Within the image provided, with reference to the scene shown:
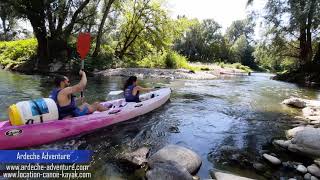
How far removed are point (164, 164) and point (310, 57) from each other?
22034 mm

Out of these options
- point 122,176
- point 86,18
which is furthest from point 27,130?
point 86,18

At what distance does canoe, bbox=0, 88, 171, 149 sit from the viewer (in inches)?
213

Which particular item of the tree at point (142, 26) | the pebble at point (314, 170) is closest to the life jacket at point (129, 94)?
the pebble at point (314, 170)

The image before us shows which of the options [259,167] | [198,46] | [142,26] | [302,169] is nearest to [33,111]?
[259,167]

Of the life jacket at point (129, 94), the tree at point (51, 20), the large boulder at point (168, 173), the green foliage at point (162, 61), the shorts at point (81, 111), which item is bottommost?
the large boulder at point (168, 173)

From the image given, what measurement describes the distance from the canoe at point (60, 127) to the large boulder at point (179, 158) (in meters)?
1.97

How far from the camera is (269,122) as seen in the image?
8766 millimetres

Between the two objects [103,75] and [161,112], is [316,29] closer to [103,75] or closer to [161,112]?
[103,75]

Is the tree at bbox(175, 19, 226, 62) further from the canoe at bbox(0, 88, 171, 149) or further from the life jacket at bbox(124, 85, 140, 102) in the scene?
the canoe at bbox(0, 88, 171, 149)

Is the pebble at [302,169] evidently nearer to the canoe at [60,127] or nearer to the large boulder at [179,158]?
the large boulder at [179,158]

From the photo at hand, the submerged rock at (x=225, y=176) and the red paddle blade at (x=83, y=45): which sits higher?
the red paddle blade at (x=83, y=45)

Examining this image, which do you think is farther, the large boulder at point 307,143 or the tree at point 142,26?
the tree at point 142,26

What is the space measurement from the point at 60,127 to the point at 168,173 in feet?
8.44

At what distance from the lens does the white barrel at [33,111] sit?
542cm
